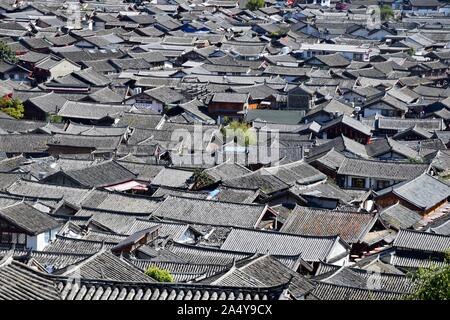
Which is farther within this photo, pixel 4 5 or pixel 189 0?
pixel 189 0

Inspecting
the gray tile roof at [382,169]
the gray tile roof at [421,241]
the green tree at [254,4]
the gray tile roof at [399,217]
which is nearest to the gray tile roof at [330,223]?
the gray tile roof at [421,241]

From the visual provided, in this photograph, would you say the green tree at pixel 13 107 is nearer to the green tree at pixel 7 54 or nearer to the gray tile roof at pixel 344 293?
the green tree at pixel 7 54

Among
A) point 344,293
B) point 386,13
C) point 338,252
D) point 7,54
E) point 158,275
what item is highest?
point 158,275

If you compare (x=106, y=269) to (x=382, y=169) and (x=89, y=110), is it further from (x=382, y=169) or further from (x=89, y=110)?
(x=89, y=110)

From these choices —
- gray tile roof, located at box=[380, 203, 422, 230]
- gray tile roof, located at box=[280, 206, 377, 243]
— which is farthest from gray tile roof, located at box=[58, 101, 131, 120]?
gray tile roof, located at box=[280, 206, 377, 243]

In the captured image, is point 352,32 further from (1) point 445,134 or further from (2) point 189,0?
(1) point 445,134

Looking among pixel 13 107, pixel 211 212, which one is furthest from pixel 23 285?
pixel 13 107

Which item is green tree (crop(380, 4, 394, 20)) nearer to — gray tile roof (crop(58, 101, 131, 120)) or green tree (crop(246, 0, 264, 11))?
green tree (crop(246, 0, 264, 11))
